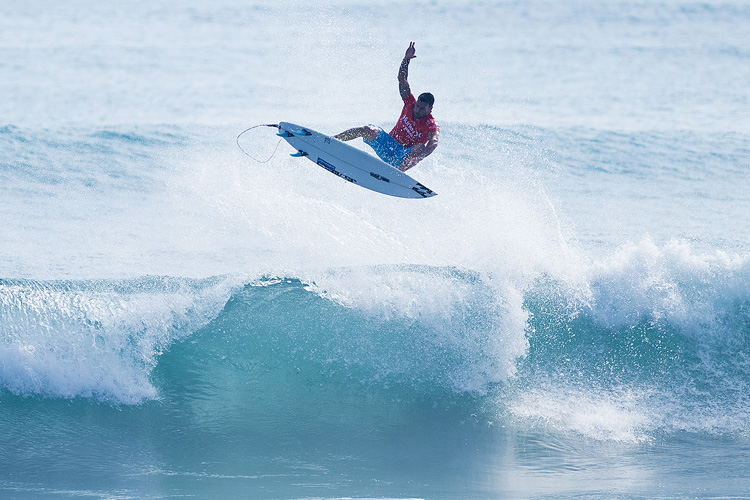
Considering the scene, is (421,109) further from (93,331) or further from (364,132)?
(93,331)

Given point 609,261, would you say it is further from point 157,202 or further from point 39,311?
point 157,202

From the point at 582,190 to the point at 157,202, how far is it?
6.48 meters

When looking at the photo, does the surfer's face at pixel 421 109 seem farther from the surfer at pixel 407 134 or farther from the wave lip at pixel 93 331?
the wave lip at pixel 93 331

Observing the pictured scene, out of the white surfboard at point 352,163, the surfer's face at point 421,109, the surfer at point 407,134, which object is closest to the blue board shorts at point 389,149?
the surfer at point 407,134

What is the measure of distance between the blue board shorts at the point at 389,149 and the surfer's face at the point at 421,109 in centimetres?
41

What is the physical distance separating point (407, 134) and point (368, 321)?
1778 mm

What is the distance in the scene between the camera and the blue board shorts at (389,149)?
7.69m

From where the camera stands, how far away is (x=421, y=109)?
7297 mm

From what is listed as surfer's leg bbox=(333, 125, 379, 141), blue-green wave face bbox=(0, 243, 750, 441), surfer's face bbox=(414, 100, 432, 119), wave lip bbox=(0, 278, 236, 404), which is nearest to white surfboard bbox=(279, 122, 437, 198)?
surfer's leg bbox=(333, 125, 379, 141)

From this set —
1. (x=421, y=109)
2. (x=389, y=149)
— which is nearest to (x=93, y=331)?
(x=389, y=149)

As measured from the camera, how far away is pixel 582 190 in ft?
42.4

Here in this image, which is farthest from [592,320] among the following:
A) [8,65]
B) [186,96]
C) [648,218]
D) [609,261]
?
[8,65]

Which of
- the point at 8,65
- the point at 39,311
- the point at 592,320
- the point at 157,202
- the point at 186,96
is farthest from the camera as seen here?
the point at 8,65

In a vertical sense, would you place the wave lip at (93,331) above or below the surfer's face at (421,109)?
below
